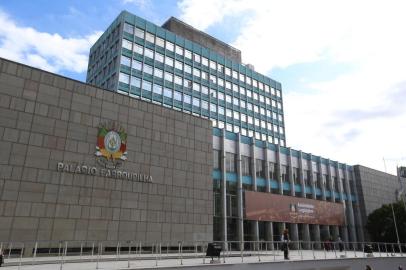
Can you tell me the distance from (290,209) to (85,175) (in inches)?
1175

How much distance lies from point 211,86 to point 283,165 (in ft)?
94.5

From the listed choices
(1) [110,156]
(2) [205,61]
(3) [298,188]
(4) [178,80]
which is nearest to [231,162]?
(3) [298,188]

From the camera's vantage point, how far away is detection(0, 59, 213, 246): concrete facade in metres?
23.3

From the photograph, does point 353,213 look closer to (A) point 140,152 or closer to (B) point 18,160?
(A) point 140,152

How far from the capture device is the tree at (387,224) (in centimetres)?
4925

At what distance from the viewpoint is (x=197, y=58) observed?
71.4m

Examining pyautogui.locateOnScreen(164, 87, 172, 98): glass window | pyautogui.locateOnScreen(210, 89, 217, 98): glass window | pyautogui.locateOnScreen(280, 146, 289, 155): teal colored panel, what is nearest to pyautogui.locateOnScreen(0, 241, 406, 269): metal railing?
pyautogui.locateOnScreen(280, 146, 289, 155): teal colored panel

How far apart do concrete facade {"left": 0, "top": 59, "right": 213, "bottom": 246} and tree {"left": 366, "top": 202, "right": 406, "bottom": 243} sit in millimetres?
32578

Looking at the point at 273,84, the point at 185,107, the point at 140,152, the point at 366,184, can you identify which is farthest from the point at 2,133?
the point at 273,84

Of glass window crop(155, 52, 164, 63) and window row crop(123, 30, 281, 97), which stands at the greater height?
window row crop(123, 30, 281, 97)

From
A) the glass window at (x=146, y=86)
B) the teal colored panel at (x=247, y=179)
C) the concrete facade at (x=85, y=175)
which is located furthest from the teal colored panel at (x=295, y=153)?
the glass window at (x=146, y=86)

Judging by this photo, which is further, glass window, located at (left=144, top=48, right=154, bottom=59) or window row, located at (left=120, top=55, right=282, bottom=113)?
glass window, located at (left=144, top=48, right=154, bottom=59)

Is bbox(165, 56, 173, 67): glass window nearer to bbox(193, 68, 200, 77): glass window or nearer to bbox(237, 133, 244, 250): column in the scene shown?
bbox(193, 68, 200, 77): glass window

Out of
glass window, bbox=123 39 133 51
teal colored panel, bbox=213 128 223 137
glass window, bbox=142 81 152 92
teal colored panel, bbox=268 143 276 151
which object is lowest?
teal colored panel, bbox=213 128 223 137
